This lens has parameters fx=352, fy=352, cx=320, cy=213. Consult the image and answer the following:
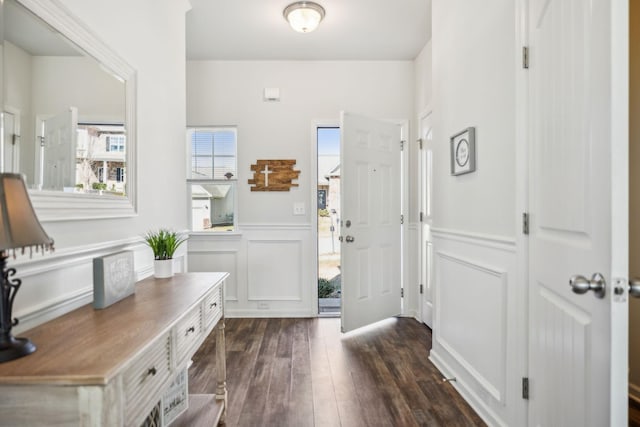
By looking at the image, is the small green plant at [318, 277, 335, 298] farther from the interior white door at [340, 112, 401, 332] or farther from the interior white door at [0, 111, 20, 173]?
the interior white door at [0, 111, 20, 173]

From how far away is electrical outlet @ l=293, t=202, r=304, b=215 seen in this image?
3.73 m

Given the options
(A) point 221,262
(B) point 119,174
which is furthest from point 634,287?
(A) point 221,262

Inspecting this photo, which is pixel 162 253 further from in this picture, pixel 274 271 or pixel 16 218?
pixel 274 271

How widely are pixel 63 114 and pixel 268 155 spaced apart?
2510 millimetres

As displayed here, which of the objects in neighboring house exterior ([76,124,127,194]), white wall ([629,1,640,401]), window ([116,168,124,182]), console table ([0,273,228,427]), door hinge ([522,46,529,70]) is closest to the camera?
console table ([0,273,228,427])

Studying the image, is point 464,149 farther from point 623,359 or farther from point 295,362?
point 295,362

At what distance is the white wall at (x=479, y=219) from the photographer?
5.56 feet

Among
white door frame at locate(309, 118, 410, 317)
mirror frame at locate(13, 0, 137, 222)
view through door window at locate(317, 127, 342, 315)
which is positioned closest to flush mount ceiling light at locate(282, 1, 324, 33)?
white door frame at locate(309, 118, 410, 317)

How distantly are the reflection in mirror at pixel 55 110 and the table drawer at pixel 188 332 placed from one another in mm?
645

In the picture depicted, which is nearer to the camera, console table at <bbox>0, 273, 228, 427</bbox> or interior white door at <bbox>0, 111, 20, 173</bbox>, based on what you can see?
console table at <bbox>0, 273, 228, 427</bbox>

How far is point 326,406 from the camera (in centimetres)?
204

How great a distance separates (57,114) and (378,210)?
2695 mm

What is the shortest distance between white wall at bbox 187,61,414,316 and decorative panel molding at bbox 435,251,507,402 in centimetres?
161

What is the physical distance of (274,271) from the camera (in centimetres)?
375
